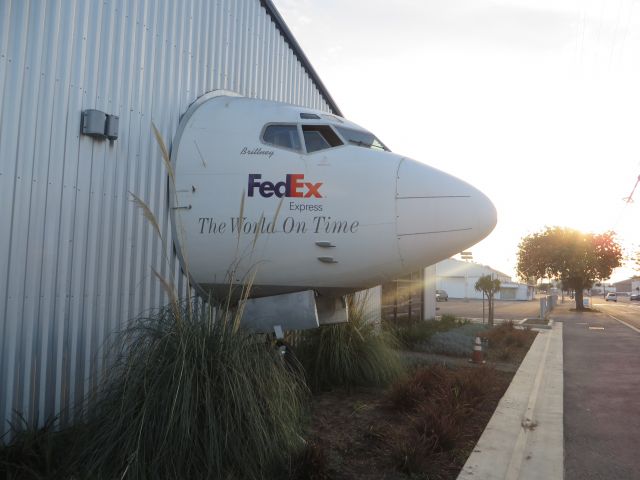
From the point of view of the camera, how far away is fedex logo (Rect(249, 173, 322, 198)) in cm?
508

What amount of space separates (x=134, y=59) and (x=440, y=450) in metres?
5.16

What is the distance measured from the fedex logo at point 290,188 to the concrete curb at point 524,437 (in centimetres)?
290

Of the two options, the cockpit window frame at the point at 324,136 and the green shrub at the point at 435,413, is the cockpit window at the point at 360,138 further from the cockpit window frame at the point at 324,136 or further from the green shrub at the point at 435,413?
the green shrub at the point at 435,413

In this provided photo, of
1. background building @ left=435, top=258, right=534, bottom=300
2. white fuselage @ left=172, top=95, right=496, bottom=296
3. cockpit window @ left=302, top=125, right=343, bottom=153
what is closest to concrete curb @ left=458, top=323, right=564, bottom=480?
white fuselage @ left=172, top=95, right=496, bottom=296

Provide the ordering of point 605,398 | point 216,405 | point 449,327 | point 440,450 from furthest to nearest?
point 449,327 → point 605,398 → point 440,450 → point 216,405

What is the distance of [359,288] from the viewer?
553cm

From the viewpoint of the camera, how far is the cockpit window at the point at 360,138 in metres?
5.47

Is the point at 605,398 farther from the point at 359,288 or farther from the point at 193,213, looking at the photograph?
the point at 193,213

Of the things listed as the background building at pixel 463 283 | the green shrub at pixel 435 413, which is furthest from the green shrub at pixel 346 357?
the background building at pixel 463 283

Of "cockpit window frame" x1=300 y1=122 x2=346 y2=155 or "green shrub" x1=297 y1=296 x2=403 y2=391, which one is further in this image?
"green shrub" x1=297 y1=296 x2=403 y2=391

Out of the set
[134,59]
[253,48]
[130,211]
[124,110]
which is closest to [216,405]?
[130,211]

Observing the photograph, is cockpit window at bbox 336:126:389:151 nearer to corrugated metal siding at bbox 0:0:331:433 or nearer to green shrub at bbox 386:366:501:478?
corrugated metal siding at bbox 0:0:331:433

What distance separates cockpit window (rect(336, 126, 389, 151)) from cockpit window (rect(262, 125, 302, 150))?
486 millimetres

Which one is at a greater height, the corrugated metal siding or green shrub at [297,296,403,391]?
the corrugated metal siding
